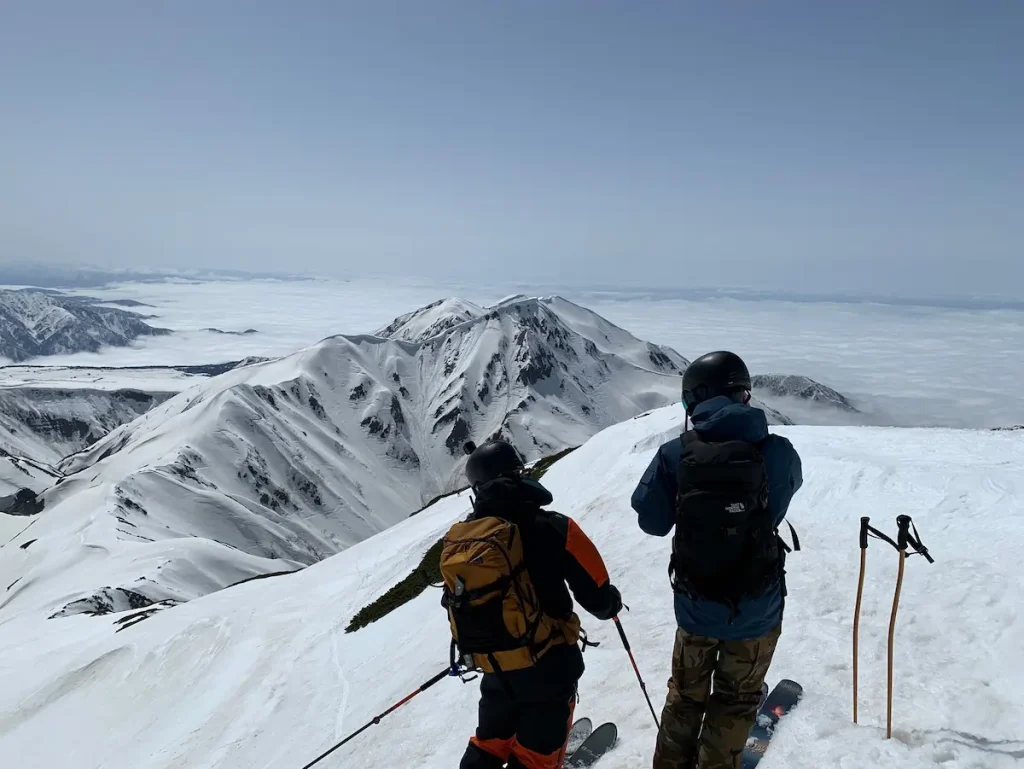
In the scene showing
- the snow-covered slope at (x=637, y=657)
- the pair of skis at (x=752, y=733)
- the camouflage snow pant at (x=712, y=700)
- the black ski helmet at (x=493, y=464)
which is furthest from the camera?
the snow-covered slope at (x=637, y=657)

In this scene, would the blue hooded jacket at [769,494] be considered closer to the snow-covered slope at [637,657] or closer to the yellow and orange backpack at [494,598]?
the yellow and orange backpack at [494,598]

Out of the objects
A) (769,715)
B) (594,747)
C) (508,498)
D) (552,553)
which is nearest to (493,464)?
(508,498)

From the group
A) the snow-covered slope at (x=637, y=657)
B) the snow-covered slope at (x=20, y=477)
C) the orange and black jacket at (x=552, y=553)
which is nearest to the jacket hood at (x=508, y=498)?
the orange and black jacket at (x=552, y=553)

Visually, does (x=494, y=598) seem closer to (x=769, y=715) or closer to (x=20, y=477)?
(x=769, y=715)

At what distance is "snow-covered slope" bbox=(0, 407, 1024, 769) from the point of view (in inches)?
288

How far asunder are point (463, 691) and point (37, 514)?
514ft

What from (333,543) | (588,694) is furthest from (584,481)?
(333,543)

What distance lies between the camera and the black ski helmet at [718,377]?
18.7 ft

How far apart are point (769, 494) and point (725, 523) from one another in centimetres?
58

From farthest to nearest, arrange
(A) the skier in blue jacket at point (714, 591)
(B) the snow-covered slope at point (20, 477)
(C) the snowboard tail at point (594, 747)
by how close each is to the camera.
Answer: (B) the snow-covered slope at point (20, 477), (C) the snowboard tail at point (594, 747), (A) the skier in blue jacket at point (714, 591)

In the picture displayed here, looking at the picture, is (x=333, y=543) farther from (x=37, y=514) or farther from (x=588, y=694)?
(x=588, y=694)

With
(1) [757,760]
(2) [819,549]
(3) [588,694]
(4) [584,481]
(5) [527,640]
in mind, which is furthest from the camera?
(4) [584,481]

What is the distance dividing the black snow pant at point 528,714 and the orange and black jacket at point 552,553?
54 cm

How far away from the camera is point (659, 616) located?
1145 centimetres
